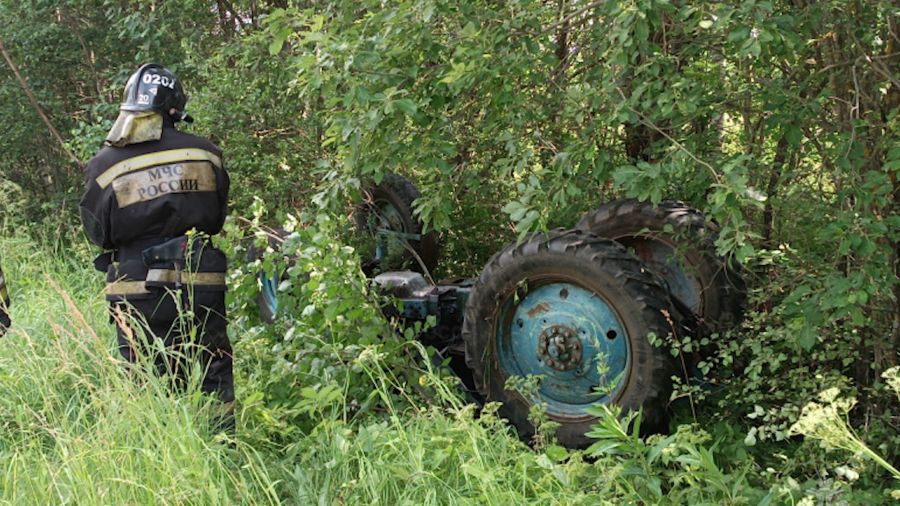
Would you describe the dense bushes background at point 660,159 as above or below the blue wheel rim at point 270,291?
above

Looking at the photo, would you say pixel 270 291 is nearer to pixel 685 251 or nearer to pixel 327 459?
pixel 327 459

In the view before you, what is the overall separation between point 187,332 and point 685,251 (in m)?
2.45

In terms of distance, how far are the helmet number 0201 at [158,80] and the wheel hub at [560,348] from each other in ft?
7.10

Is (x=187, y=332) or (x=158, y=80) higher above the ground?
(x=158, y=80)

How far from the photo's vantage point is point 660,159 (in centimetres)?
377

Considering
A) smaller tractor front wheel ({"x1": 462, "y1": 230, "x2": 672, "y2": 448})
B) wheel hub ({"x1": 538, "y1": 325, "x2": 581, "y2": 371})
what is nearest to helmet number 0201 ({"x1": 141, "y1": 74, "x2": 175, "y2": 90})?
smaller tractor front wheel ({"x1": 462, "y1": 230, "x2": 672, "y2": 448})

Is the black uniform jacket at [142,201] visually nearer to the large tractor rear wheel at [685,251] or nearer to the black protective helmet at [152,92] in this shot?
the black protective helmet at [152,92]

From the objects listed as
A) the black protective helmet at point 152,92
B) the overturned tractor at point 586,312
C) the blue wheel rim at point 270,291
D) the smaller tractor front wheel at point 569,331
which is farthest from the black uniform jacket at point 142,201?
the blue wheel rim at point 270,291

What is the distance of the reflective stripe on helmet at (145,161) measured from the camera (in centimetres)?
388

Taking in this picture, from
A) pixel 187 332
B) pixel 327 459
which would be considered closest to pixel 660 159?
pixel 327 459

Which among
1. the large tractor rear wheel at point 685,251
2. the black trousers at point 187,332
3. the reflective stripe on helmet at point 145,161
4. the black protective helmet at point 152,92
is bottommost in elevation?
the black trousers at point 187,332

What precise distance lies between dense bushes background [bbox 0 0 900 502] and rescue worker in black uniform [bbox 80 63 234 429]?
0.42 meters

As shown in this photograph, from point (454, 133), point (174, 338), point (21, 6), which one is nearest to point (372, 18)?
point (454, 133)

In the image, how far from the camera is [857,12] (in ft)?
11.1
